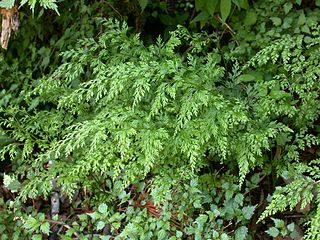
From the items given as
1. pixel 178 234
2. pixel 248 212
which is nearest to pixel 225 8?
pixel 248 212

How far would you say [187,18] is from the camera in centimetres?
326

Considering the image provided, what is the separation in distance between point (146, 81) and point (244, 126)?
0.48 m

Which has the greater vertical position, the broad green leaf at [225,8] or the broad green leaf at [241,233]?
the broad green leaf at [225,8]

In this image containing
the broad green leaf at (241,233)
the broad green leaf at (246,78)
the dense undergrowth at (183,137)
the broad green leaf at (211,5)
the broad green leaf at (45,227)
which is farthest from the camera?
the broad green leaf at (211,5)

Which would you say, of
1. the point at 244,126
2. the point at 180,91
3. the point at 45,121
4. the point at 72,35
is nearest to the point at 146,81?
the point at 180,91

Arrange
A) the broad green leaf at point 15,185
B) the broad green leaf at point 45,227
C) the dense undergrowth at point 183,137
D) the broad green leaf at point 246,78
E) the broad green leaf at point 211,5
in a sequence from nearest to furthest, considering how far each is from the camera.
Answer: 1. the dense undergrowth at point 183,137
2. the broad green leaf at point 45,227
3. the broad green leaf at point 246,78
4. the broad green leaf at point 211,5
5. the broad green leaf at point 15,185

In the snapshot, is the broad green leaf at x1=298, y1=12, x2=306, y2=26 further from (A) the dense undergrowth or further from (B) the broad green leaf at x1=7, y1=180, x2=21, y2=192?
(B) the broad green leaf at x1=7, y1=180, x2=21, y2=192

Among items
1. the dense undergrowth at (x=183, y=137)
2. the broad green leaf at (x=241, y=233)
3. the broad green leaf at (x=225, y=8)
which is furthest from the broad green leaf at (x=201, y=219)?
the broad green leaf at (x=225, y=8)

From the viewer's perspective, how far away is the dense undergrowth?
206cm

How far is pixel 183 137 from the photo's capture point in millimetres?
2059

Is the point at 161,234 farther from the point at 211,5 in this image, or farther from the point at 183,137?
the point at 211,5

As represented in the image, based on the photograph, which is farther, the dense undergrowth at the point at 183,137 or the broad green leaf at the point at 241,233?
the broad green leaf at the point at 241,233

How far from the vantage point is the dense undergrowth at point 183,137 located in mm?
2057

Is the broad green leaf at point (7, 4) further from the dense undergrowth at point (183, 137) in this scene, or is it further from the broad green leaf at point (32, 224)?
the broad green leaf at point (32, 224)
